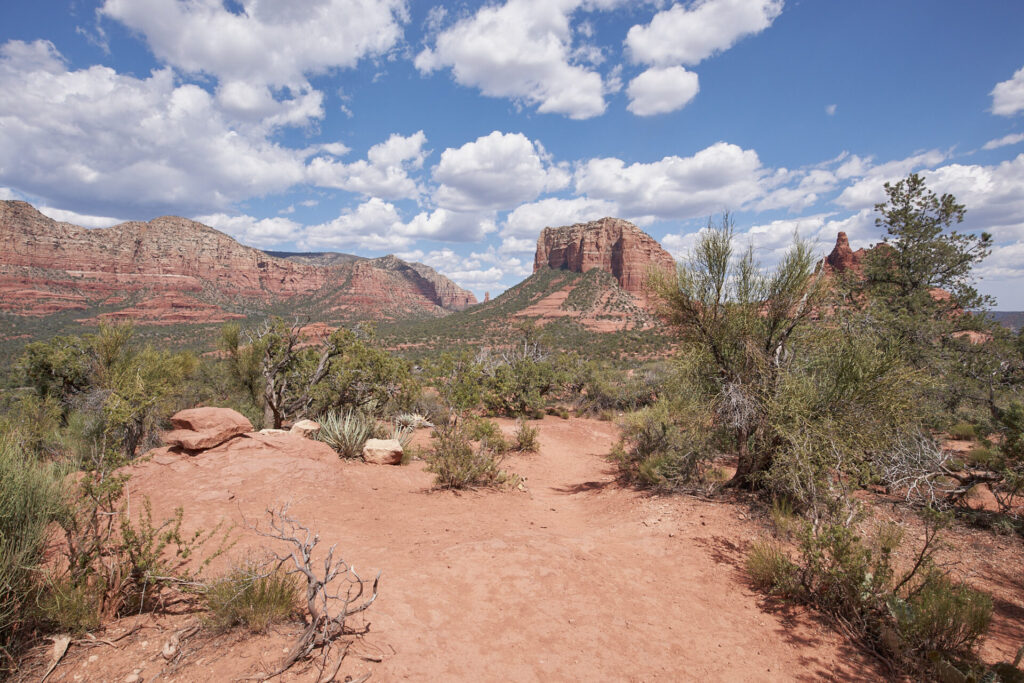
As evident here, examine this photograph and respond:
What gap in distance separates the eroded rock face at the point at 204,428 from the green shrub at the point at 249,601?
5.08 meters

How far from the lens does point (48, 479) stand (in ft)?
12.1

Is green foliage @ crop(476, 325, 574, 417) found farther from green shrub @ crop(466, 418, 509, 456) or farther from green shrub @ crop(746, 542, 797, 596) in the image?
green shrub @ crop(746, 542, 797, 596)

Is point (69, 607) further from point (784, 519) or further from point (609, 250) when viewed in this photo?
point (609, 250)

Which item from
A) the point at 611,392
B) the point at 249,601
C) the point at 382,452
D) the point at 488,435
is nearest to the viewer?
the point at 249,601

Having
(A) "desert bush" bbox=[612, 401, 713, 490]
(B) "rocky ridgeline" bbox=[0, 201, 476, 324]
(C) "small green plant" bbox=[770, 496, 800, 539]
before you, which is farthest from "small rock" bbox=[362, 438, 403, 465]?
(B) "rocky ridgeline" bbox=[0, 201, 476, 324]

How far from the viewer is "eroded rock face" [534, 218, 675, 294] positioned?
258 ft

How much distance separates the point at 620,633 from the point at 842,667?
5.80 feet

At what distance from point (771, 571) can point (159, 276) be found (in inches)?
4933

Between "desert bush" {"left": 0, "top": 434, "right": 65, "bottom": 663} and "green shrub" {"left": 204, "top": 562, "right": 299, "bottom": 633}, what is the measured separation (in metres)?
1.11

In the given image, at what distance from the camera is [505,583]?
4.46 meters

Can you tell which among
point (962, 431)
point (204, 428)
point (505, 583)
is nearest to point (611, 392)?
point (962, 431)

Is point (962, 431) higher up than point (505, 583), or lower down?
lower down

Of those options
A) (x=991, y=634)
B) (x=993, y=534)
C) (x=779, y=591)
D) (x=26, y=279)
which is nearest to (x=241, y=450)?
(x=779, y=591)

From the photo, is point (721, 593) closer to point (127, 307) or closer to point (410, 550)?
point (410, 550)
